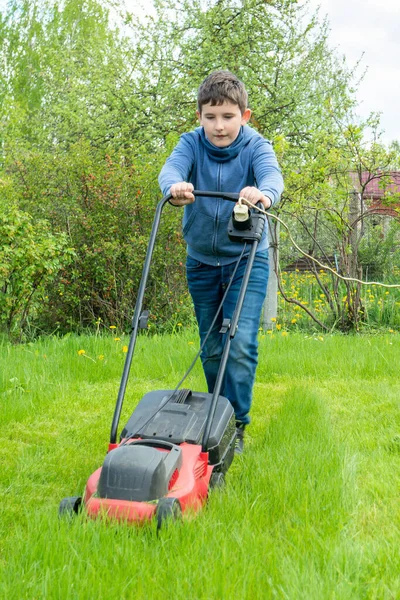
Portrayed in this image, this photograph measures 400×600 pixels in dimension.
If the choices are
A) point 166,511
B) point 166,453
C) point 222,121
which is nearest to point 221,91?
point 222,121

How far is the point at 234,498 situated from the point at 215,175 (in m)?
1.51

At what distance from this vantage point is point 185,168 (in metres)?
3.11

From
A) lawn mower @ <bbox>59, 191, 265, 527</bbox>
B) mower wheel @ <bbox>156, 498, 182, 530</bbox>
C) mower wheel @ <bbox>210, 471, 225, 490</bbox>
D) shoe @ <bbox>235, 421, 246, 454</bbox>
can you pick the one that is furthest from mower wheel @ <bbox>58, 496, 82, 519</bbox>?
shoe @ <bbox>235, 421, 246, 454</bbox>

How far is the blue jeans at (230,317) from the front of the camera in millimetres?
3033

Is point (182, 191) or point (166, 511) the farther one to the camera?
point (182, 191)

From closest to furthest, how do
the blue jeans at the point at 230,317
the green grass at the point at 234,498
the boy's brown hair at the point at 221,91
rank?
the green grass at the point at 234,498
the boy's brown hair at the point at 221,91
the blue jeans at the point at 230,317

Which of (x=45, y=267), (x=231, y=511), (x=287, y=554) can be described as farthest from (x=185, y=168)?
(x=45, y=267)

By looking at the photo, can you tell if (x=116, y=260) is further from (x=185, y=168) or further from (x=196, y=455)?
(x=196, y=455)

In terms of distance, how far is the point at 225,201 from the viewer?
10.2ft

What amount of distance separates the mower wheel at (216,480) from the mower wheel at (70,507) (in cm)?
49

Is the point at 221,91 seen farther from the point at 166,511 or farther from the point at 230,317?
the point at 166,511

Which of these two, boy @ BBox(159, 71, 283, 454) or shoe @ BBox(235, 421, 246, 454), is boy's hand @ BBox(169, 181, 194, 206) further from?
shoe @ BBox(235, 421, 246, 454)

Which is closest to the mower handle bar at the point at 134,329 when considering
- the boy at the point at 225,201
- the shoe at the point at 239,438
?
the boy at the point at 225,201

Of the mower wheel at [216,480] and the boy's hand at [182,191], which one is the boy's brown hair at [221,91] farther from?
the mower wheel at [216,480]
